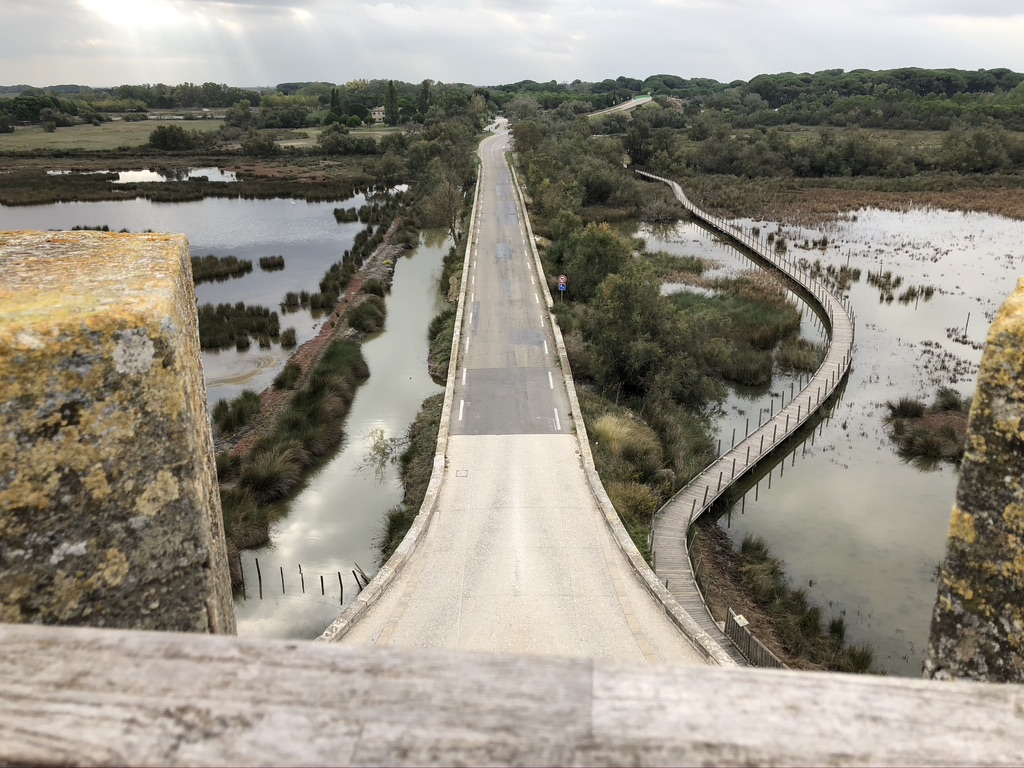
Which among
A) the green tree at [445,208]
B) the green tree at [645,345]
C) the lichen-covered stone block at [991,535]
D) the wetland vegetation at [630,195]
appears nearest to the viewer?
the lichen-covered stone block at [991,535]

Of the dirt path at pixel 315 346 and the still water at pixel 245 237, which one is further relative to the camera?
the still water at pixel 245 237

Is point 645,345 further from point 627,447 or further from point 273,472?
point 273,472

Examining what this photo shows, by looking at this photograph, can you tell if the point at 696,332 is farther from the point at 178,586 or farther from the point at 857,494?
the point at 178,586

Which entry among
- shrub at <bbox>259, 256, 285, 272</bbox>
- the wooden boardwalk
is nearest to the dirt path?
shrub at <bbox>259, 256, 285, 272</bbox>

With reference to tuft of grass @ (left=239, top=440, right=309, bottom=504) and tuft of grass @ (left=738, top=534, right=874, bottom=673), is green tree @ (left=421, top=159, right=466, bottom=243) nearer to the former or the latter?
tuft of grass @ (left=239, top=440, right=309, bottom=504)

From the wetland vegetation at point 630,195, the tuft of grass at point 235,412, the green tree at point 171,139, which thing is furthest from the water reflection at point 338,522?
the green tree at point 171,139

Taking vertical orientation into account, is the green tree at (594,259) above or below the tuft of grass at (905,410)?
above

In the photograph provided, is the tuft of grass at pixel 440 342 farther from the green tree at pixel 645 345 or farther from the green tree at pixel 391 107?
the green tree at pixel 391 107
